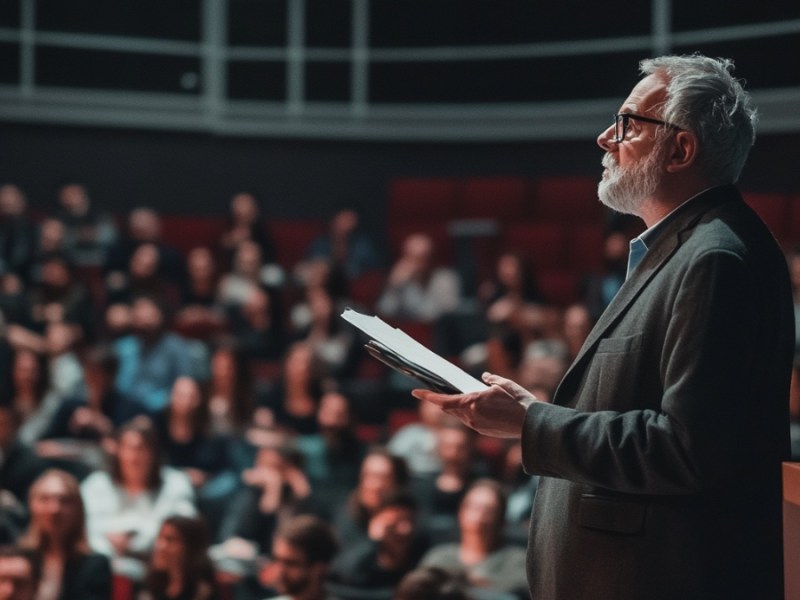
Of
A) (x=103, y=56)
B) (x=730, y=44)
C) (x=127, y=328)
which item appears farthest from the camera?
(x=103, y=56)

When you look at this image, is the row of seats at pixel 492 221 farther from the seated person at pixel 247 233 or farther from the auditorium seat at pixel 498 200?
the seated person at pixel 247 233

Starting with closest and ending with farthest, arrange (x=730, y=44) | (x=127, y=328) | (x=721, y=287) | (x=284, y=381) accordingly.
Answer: (x=721, y=287) < (x=284, y=381) < (x=127, y=328) < (x=730, y=44)

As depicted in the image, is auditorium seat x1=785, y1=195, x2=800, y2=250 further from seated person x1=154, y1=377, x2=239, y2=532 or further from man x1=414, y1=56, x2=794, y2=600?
man x1=414, y1=56, x2=794, y2=600

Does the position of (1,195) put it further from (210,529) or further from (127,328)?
(210,529)

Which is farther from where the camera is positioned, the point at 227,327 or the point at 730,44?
the point at 730,44

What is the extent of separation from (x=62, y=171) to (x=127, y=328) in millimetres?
2112

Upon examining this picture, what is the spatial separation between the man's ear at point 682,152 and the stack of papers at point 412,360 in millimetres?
267

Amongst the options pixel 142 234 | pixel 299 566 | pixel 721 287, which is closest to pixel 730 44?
pixel 142 234

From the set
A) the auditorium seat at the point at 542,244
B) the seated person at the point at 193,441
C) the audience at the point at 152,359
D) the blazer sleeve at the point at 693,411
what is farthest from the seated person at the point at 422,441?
the blazer sleeve at the point at 693,411

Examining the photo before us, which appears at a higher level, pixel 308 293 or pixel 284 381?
pixel 308 293

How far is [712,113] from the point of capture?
43.4 inches

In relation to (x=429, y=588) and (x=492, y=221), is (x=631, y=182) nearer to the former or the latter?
Result: (x=429, y=588)

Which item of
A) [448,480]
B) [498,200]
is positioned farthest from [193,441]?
[498,200]

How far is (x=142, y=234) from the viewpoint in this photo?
5.02 m
